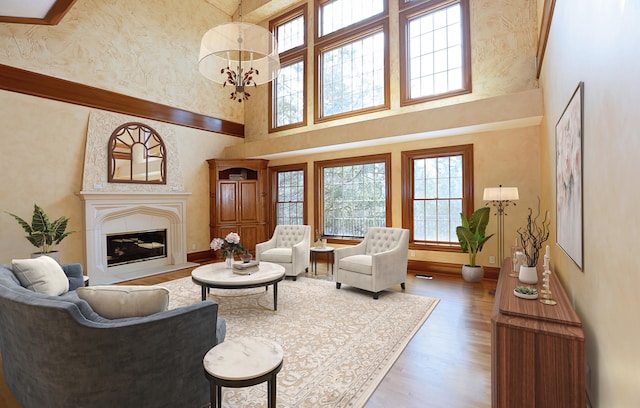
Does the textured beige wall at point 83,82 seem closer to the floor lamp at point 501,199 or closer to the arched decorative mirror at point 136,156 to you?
the arched decorative mirror at point 136,156

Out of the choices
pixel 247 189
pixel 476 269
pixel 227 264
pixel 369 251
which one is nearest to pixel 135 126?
pixel 247 189

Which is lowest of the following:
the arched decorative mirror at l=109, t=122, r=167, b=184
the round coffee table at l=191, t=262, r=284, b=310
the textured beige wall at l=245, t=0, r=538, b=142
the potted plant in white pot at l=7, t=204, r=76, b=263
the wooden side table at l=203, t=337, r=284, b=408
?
the round coffee table at l=191, t=262, r=284, b=310

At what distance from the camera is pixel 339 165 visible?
6.99 m

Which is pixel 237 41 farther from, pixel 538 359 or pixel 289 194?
pixel 289 194

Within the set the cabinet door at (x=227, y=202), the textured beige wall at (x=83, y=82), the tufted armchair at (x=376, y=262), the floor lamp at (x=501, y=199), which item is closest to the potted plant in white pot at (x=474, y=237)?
the floor lamp at (x=501, y=199)

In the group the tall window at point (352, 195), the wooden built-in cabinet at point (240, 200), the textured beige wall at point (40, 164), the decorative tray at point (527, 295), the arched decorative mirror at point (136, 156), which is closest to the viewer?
the decorative tray at point (527, 295)

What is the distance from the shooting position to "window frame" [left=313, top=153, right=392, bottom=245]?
629 centimetres

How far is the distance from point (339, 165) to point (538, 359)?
5.65m

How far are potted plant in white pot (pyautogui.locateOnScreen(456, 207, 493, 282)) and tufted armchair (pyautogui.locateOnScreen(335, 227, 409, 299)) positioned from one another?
1071mm

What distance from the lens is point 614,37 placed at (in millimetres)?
1404

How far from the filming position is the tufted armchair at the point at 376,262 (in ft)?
14.0

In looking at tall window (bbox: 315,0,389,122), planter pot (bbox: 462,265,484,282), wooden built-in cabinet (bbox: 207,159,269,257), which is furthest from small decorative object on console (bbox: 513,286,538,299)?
wooden built-in cabinet (bbox: 207,159,269,257)

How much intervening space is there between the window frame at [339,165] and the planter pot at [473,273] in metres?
1.73

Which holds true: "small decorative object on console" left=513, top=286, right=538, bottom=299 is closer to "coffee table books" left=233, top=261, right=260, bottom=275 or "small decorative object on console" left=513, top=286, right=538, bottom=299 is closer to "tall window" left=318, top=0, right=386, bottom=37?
"coffee table books" left=233, top=261, right=260, bottom=275
